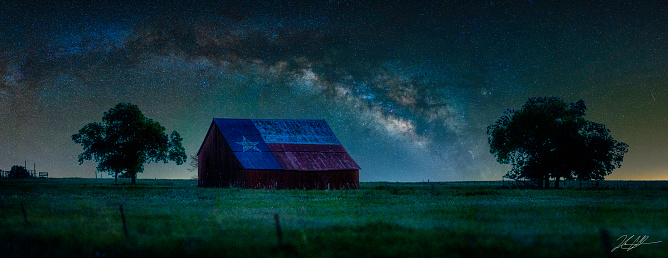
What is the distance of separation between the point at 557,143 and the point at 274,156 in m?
32.6

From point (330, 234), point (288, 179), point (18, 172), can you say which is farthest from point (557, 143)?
point (18, 172)

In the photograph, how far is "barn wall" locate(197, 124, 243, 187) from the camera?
56.2 m

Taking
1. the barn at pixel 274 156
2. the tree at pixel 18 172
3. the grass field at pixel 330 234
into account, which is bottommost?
the tree at pixel 18 172

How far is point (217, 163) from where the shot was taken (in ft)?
197

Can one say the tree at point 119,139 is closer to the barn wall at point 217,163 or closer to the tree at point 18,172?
the barn wall at point 217,163

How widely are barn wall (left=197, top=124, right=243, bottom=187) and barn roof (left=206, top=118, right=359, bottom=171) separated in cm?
103

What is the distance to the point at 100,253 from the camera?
13.5 meters

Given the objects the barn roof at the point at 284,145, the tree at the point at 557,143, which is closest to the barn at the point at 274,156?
the barn roof at the point at 284,145

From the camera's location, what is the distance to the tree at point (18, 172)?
106 m

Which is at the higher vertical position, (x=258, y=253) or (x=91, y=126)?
(x=91, y=126)

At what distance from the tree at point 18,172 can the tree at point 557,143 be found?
98.2m

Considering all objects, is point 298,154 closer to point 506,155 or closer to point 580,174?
point 506,155

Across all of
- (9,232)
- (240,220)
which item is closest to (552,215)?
(240,220)

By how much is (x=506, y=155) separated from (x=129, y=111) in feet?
158
